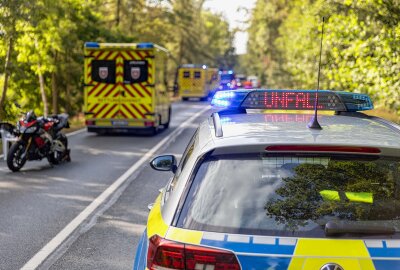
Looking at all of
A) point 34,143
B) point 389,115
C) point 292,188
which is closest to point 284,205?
point 292,188

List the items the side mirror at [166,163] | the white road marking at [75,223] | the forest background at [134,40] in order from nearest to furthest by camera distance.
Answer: the side mirror at [166,163] → the white road marking at [75,223] → the forest background at [134,40]

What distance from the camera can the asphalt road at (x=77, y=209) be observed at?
645cm

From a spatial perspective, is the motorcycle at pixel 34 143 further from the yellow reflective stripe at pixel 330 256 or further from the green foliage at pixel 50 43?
the yellow reflective stripe at pixel 330 256

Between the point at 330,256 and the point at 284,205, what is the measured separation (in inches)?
14.3

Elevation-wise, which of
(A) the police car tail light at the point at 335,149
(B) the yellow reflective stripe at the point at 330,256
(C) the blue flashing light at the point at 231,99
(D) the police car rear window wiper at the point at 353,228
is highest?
(C) the blue flashing light at the point at 231,99

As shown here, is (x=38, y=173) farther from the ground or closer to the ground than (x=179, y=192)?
closer to the ground

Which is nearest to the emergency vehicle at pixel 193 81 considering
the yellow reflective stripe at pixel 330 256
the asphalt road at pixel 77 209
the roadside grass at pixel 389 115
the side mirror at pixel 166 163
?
the roadside grass at pixel 389 115

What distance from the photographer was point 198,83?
5097 centimetres

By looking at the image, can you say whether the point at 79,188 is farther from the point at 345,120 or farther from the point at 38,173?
the point at 345,120

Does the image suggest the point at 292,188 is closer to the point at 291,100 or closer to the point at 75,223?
the point at 291,100

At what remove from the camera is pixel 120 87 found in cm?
2038

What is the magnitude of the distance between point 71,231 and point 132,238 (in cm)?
82

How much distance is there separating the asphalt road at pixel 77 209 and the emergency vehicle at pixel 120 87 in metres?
4.69

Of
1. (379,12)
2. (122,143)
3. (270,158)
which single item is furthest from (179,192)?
(122,143)
